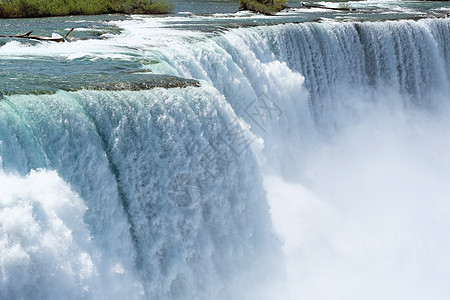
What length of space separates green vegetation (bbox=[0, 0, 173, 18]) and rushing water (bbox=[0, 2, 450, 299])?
5.24 ft

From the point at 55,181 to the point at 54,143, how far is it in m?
0.51

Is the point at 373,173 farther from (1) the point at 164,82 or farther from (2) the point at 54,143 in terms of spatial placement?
(2) the point at 54,143

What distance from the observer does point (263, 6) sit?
19281 millimetres

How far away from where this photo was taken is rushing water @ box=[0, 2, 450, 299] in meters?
5.79

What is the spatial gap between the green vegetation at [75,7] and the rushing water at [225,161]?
1598 mm

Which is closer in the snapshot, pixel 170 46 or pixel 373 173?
pixel 170 46

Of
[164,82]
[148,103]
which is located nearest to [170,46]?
[164,82]

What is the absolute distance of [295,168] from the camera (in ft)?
36.2

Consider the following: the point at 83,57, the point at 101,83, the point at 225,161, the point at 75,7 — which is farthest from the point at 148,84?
the point at 75,7

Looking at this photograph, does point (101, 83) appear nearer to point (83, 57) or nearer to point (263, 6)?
point (83, 57)

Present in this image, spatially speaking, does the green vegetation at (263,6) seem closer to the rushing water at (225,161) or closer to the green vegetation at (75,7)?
the green vegetation at (75,7)

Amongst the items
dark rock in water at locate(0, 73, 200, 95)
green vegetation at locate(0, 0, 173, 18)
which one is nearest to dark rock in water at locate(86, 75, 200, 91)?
dark rock in water at locate(0, 73, 200, 95)

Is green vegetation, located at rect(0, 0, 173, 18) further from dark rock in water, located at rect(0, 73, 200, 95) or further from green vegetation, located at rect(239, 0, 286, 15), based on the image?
dark rock in water, located at rect(0, 73, 200, 95)

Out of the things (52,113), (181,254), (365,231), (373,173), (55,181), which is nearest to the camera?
(55,181)
